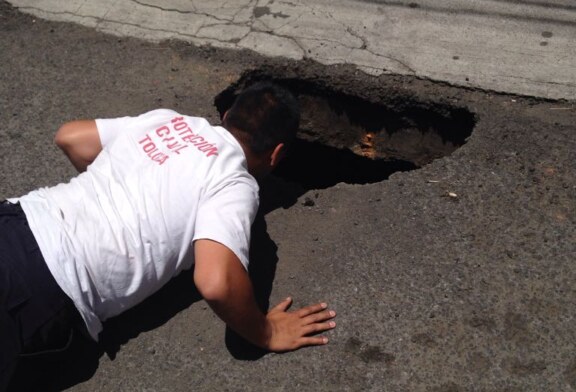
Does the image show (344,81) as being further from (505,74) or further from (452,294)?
(452,294)

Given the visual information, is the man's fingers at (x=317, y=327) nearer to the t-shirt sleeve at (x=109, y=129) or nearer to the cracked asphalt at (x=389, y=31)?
the t-shirt sleeve at (x=109, y=129)

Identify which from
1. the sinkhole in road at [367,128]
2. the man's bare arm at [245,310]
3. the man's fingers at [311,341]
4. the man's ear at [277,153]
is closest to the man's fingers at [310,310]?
the man's bare arm at [245,310]

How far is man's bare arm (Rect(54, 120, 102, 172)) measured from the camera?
2.94 m

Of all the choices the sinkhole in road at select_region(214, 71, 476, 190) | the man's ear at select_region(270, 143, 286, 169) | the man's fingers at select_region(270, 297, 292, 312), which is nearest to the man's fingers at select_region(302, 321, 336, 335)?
the man's fingers at select_region(270, 297, 292, 312)

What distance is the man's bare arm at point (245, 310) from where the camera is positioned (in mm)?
2303

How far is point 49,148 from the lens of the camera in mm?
3598

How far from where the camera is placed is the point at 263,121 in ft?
8.84

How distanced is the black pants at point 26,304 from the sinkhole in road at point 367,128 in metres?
1.74

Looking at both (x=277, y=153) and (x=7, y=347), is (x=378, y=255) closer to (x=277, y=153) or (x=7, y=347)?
(x=277, y=153)

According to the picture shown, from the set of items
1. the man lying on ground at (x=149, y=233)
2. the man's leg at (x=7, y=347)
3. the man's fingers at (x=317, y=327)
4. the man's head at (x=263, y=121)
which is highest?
the man's head at (x=263, y=121)

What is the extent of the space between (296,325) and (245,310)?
1.12 feet

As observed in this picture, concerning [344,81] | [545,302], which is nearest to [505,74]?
[344,81]

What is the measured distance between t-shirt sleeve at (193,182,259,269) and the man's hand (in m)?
0.36

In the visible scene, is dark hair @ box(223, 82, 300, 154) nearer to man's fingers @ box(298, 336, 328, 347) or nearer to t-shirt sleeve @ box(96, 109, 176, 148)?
t-shirt sleeve @ box(96, 109, 176, 148)
